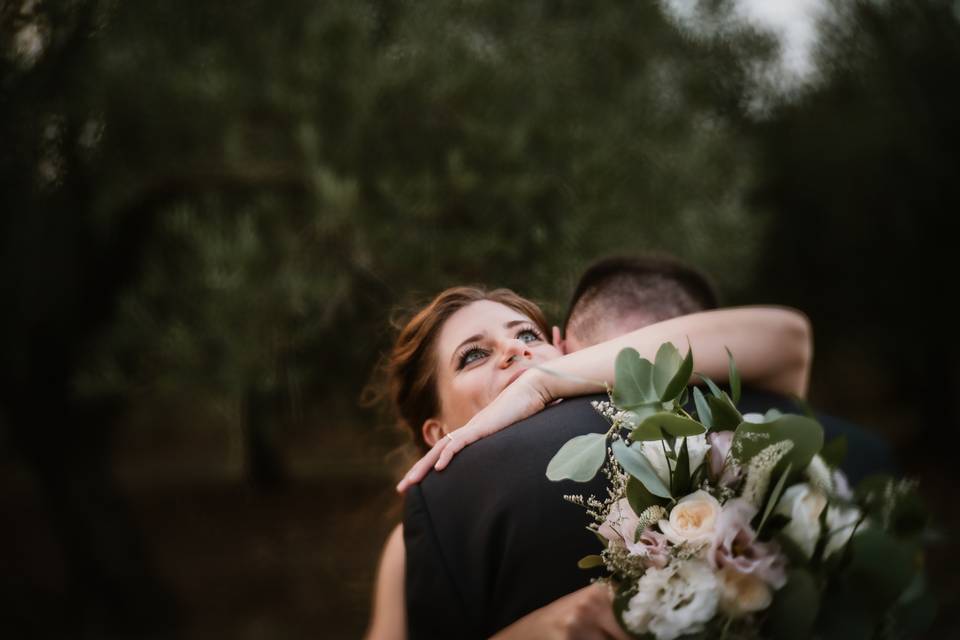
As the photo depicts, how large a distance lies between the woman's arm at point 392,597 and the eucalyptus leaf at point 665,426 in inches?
→ 34.5

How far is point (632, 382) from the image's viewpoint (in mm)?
1564

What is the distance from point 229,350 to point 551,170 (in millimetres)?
2202

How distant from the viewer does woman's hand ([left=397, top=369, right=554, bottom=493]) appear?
1.86 meters

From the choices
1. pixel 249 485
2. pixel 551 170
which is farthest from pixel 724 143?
pixel 249 485

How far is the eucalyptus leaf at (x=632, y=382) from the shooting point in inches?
60.9

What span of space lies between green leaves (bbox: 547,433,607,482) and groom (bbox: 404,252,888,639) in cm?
18

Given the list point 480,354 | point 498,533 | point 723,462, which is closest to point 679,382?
point 723,462

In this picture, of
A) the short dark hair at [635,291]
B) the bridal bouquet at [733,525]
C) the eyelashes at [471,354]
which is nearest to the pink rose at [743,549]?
the bridal bouquet at [733,525]

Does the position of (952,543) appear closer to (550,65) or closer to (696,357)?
(550,65)

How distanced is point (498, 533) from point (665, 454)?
403 mm

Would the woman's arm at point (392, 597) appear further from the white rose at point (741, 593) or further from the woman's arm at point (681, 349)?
the white rose at point (741, 593)

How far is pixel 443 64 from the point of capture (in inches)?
210

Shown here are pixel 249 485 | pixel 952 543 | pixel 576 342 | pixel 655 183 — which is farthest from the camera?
pixel 249 485

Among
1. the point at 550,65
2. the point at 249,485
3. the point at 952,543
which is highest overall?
the point at 550,65
